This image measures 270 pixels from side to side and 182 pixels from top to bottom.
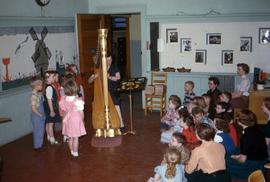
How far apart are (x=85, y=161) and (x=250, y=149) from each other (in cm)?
260

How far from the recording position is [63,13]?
27.7 ft

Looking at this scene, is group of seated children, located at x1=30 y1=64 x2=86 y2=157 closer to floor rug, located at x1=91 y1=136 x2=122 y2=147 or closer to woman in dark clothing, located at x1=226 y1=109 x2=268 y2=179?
floor rug, located at x1=91 y1=136 x2=122 y2=147

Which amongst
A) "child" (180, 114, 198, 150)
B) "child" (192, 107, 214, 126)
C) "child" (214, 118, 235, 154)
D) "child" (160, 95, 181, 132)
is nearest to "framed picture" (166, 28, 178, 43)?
"child" (160, 95, 181, 132)

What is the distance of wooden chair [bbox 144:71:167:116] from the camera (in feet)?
28.2

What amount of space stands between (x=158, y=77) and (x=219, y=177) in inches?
206

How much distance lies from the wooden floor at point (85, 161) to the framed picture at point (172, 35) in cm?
255

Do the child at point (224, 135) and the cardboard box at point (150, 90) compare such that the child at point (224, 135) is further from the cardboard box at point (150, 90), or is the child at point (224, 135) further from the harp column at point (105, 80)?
the cardboard box at point (150, 90)

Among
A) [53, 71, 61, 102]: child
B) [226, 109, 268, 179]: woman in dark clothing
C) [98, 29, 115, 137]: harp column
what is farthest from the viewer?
[53, 71, 61, 102]: child

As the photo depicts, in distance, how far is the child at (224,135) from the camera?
489 centimetres

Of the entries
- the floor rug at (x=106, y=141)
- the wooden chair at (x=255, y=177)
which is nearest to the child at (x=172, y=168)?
the wooden chair at (x=255, y=177)

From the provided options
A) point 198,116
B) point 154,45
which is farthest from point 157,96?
point 198,116

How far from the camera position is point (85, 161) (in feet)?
19.6

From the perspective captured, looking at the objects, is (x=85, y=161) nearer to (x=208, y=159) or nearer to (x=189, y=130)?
(x=189, y=130)

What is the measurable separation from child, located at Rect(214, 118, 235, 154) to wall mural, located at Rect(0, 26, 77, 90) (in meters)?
4.00
